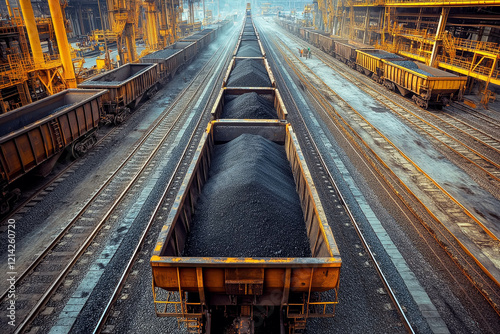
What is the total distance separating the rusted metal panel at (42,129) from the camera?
8062 millimetres

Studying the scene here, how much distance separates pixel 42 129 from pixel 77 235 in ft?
13.0

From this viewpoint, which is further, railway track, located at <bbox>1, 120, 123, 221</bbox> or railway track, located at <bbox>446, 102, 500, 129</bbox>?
railway track, located at <bbox>446, 102, 500, 129</bbox>

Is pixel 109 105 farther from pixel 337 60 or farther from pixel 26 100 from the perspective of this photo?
pixel 337 60

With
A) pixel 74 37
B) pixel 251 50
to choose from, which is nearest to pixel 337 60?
pixel 251 50

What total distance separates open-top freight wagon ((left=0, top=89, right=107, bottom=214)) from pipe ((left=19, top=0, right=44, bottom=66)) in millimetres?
4861

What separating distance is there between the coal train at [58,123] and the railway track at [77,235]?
196cm

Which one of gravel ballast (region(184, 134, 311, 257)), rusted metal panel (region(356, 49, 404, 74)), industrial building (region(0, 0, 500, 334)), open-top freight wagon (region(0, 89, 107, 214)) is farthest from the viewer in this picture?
rusted metal panel (region(356, 49, 404, 74))

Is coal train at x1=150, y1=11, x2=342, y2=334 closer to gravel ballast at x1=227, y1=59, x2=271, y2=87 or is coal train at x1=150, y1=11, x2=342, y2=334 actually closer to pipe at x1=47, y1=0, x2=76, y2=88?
gravel ballast at x1=227, y1=59, x2=271, y2=87

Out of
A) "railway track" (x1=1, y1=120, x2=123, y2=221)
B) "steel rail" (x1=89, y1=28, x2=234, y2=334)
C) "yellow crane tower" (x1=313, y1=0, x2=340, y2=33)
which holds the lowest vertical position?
"steel rail" (x1=89, y1=28, x2=234, y2=334)

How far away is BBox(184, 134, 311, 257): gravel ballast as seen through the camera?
5039mm

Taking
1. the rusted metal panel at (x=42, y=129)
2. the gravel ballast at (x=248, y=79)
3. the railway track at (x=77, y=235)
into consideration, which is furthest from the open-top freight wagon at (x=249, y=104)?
the rusted metal panel at (x=42, y=129)

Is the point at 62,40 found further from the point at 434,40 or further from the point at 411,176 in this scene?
the point at 434,40

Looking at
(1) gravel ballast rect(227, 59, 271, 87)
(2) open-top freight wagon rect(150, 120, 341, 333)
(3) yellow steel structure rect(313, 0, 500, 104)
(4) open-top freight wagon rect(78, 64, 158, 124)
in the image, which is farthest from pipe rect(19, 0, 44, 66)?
(3) yellow steel structure rect(313, 0, 500, 104)

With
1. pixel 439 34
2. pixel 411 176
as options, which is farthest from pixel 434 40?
pixel 411 176
